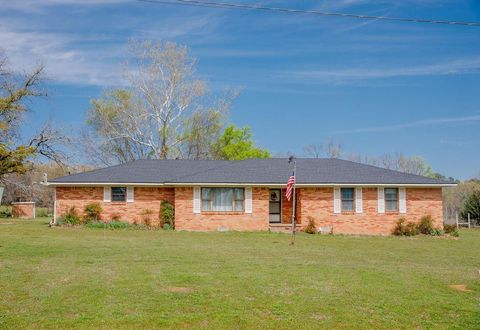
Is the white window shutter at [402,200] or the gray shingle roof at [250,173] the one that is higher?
the gray shingle roof at [250,173]

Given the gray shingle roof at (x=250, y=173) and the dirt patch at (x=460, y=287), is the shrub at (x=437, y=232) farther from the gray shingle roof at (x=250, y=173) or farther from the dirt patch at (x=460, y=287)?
the dirt patch at (x=460, y=287)

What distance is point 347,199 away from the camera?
95.8 ft

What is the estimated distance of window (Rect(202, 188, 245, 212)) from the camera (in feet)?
95.1

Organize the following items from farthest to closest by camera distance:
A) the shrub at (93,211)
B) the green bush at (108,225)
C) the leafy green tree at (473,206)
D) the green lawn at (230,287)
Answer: the leafy green tree at (473,206) < the shrub at (93,211) < the green bush at (108,225) < the green lawn at (230,287)

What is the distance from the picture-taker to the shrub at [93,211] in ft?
96.6

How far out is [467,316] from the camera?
952 centimetres

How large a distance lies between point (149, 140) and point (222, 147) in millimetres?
7848

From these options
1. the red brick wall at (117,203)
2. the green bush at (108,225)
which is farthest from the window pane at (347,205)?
the green bush at (108,225)

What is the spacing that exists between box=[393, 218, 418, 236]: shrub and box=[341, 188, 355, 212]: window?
258 centimetres

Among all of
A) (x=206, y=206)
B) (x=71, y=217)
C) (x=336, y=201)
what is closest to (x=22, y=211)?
(x=71, y=217)

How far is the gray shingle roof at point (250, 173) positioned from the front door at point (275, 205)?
123 cm

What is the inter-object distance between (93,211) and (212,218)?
21.6 feet

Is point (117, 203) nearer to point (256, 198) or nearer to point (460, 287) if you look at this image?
point (256, 198)

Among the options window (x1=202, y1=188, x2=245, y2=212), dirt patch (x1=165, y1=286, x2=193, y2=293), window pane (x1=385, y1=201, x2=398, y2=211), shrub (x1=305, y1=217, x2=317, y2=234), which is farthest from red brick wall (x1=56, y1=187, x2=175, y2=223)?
dirt patch (x1=165, y1=286, x2=193, y2=293)
